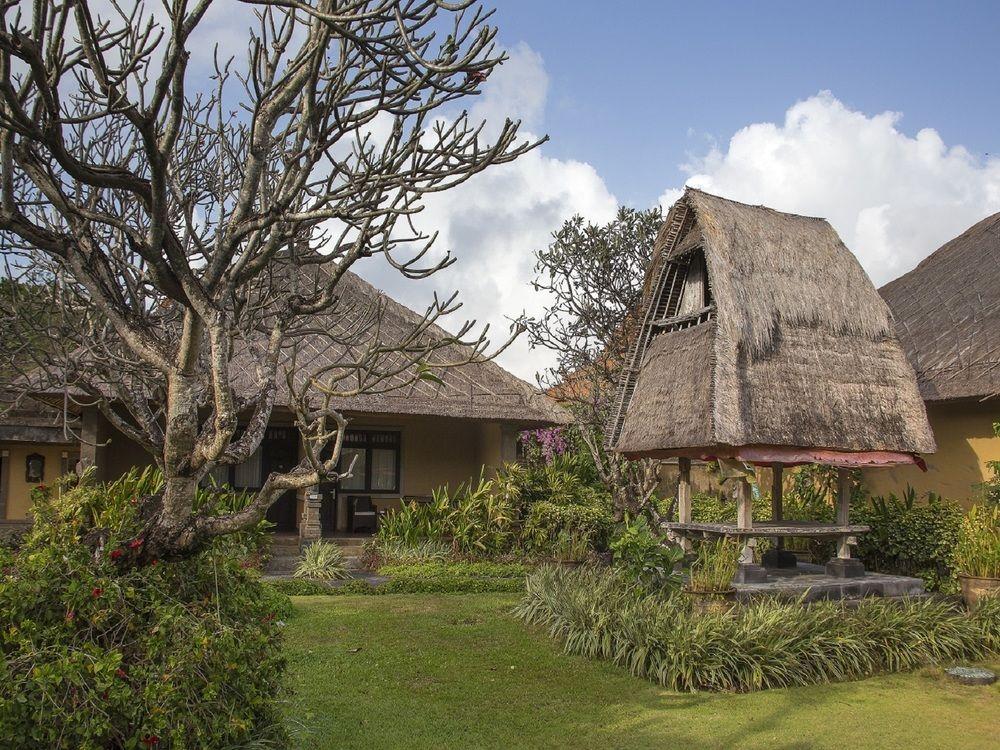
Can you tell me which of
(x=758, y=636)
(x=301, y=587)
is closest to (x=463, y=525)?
(x=301, y=587)

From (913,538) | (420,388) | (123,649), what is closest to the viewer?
(123,649)

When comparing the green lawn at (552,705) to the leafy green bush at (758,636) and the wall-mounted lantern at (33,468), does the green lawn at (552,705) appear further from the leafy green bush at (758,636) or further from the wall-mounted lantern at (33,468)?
the wall-mounted lantern at (33,468)

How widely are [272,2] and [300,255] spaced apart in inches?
87.1

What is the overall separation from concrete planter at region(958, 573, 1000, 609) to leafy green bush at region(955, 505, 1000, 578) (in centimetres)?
7

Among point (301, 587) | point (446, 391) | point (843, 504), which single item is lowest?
point (301, 587)

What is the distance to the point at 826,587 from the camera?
361 inches

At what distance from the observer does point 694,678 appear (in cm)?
703

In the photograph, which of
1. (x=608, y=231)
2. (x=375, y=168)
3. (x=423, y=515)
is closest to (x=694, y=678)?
(x=375, y=168)

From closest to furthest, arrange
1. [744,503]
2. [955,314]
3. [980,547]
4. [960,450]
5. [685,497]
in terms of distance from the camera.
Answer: [980,547] < [744,503] < [685,497] < [960,450] < [955,314]

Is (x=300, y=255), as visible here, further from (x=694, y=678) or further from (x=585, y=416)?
(x=585, y=416)

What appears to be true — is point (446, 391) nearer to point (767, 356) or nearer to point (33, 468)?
point (767, 356)

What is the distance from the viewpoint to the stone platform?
880 cm

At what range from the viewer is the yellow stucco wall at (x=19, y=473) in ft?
53.8

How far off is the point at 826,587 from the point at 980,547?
5.85 feet
